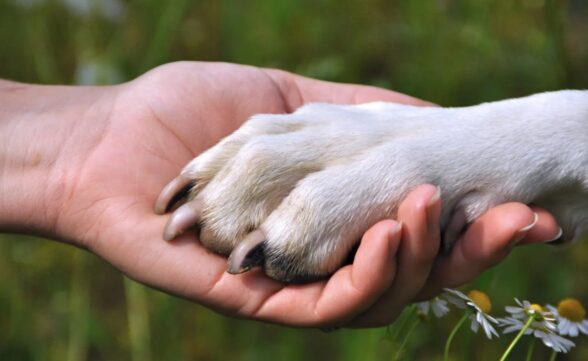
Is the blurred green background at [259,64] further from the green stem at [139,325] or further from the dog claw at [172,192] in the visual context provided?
the dog claw at [172,192]

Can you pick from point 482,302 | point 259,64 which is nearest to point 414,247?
point 482,302

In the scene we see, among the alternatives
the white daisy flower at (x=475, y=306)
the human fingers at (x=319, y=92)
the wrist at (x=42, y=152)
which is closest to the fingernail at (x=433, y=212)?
the white daisy flower at (x=475, y=306)

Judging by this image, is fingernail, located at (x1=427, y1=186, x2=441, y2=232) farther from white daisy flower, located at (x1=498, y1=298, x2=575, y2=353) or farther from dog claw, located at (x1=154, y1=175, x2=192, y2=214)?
dog claw, located at (x1=154, y1=175, x2=192, y2=214)

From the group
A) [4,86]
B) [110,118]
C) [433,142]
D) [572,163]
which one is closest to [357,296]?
[433,142]

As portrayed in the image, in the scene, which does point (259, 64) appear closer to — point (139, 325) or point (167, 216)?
point (139, 325)

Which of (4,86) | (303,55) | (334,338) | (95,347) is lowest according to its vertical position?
(95,347)

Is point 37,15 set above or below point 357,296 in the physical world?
below

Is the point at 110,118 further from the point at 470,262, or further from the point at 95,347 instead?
the point at 95,347
